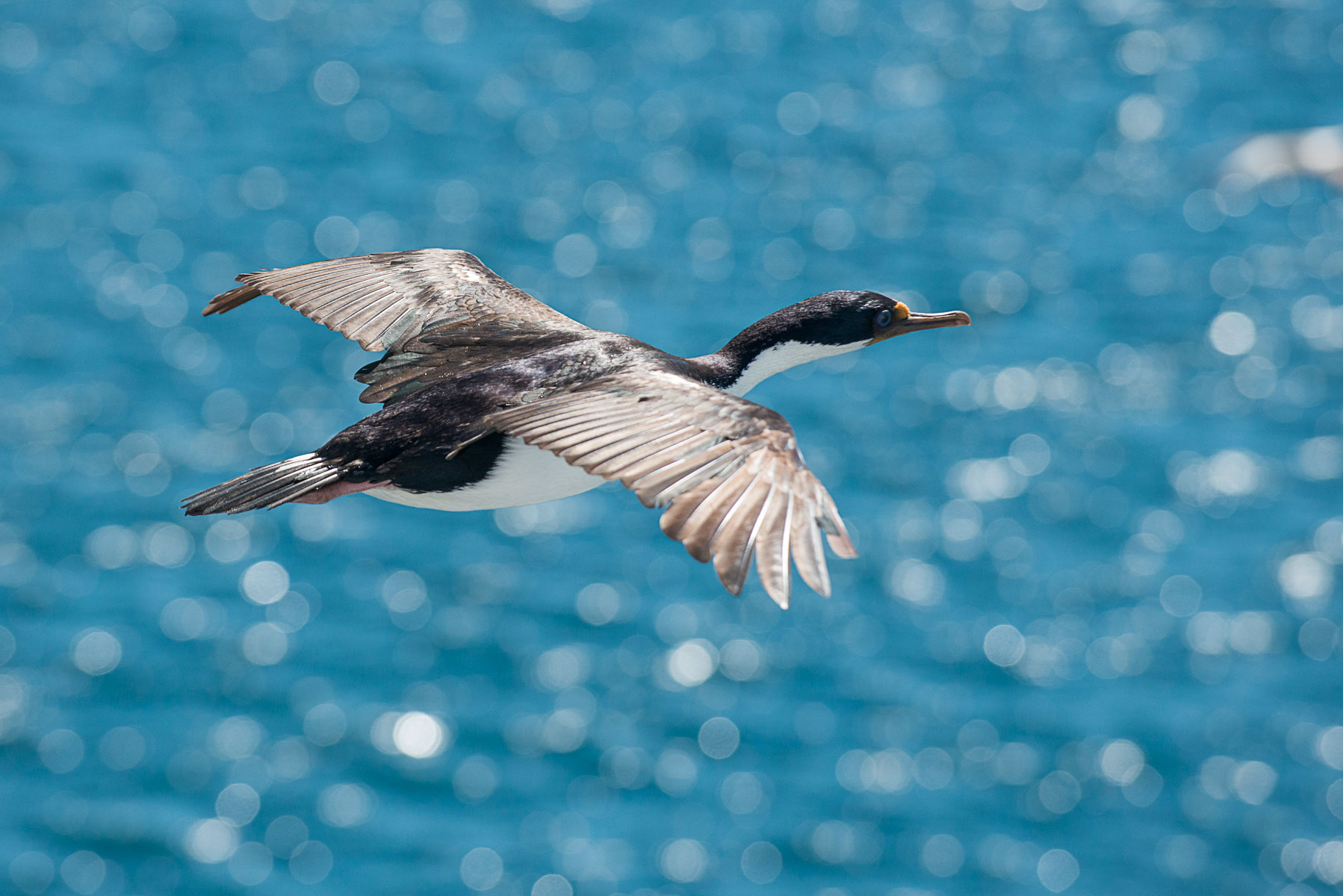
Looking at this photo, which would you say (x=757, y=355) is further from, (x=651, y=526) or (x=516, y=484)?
(x=651, y=526)

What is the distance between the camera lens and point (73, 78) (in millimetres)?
43875

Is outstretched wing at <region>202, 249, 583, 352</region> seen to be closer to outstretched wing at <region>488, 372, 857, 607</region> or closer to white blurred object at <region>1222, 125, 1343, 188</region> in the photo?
outstretched wing at <region>488, 372, 857, 607</region>

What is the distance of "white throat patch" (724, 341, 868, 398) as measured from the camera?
9.80m

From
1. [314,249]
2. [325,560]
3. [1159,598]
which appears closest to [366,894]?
[325,560]

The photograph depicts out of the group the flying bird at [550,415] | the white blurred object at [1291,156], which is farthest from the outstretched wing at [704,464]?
the white blurred object at [1291,156]

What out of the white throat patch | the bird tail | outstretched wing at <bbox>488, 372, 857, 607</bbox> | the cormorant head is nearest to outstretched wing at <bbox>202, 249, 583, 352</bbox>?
the white throat patch

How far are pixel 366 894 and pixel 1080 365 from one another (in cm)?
2099

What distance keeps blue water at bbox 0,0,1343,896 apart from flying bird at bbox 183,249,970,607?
25227mm

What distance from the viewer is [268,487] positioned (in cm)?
895

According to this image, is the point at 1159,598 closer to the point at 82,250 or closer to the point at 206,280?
the point at 206,280

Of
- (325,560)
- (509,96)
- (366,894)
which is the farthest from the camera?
(509,96)

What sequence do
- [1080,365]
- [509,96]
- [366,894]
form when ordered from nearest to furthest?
[366,894]
[1080,365]
[509,96]

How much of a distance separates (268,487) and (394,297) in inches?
88.1

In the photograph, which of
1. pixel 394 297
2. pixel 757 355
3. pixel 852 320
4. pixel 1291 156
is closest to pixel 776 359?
pixel 757 355
